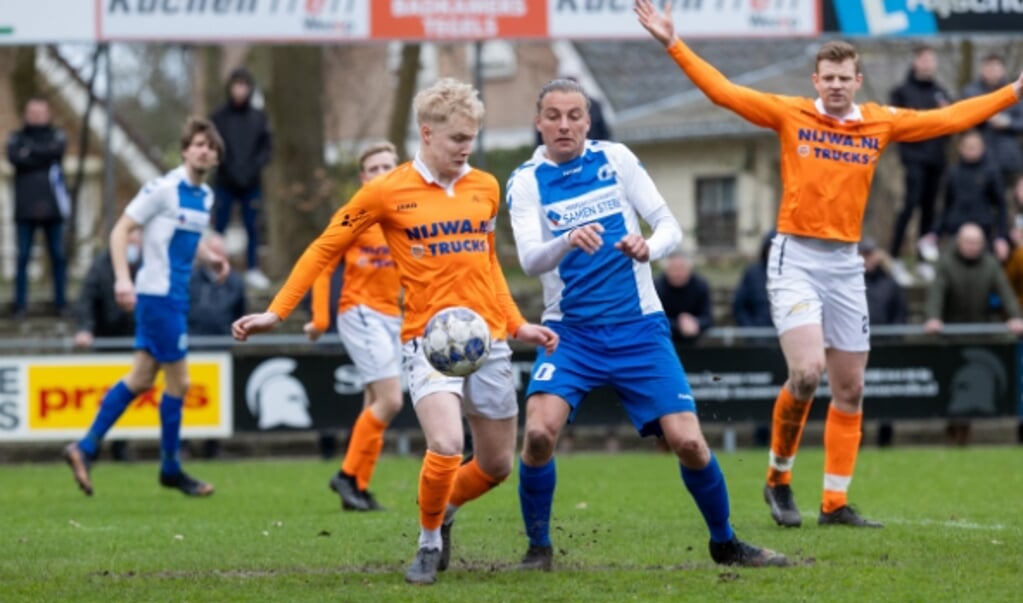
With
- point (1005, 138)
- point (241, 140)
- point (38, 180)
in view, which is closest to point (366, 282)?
point (241, 140)

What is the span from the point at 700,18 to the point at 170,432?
7.45 m

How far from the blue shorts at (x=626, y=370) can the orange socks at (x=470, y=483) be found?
51cm

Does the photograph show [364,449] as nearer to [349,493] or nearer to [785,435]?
[349,493]

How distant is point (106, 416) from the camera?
12.0 m

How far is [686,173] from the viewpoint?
87.6 ft

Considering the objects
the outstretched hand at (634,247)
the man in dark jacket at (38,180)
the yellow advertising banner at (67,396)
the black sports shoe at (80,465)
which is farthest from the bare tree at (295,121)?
the outstretched hand at (634,247)

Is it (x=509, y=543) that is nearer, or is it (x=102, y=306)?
(x=509, y=543)

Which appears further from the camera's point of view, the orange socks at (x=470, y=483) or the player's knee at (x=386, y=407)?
the player's knee at (x=386, y=407)

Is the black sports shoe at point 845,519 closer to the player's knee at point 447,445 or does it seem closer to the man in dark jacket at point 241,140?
the player's knee at point 447,445

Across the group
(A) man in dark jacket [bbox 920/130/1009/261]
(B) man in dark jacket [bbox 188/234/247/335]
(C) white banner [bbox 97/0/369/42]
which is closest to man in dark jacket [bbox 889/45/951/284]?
(A) man in dark jacket [bbox 920/130/1009/261]

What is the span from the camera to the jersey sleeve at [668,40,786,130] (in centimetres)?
859

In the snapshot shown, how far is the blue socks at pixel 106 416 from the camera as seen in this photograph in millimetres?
11953

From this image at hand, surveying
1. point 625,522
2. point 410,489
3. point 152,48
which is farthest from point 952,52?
point 625,522

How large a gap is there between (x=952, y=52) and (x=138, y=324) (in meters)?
16.6
